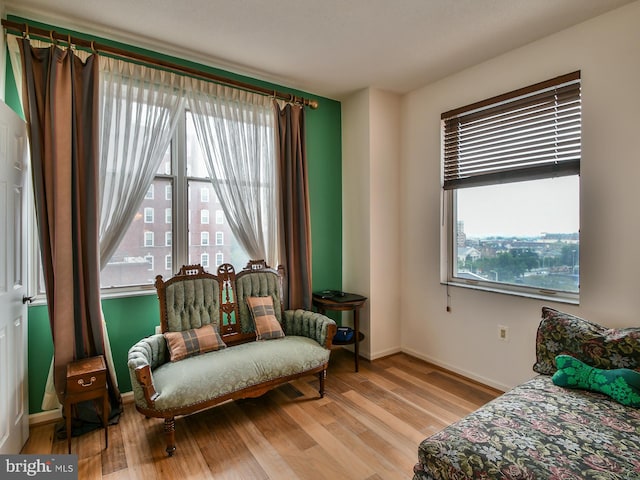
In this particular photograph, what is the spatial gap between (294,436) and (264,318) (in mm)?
974

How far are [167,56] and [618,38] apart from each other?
333cm

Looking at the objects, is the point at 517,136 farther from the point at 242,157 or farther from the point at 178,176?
the point at 178,176

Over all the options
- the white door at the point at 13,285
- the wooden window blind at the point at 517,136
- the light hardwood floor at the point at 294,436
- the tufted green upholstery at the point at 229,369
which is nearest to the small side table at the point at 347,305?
the light hardwood floor at the point at 294,436

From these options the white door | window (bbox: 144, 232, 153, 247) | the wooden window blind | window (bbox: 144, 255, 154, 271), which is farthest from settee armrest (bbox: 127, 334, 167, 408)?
the wooden window blind

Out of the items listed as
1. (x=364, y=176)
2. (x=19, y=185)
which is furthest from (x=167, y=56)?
(x=364, y=176)

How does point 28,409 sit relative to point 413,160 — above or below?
below

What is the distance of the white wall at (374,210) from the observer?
11.8 ft

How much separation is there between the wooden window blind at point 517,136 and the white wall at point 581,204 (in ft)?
0.28

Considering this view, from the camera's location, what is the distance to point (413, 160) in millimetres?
3619

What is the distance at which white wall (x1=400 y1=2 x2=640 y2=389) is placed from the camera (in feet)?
7.28

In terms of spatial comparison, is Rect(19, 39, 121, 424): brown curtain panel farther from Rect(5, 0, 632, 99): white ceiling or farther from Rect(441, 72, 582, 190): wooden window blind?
Rect(441, 72, 582, 190): wooden window blind

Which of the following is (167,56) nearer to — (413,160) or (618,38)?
(413,160)

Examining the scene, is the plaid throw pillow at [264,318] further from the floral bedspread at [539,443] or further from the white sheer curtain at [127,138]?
the floral bedspread at [539,443]

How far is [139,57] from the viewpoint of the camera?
257 cm
